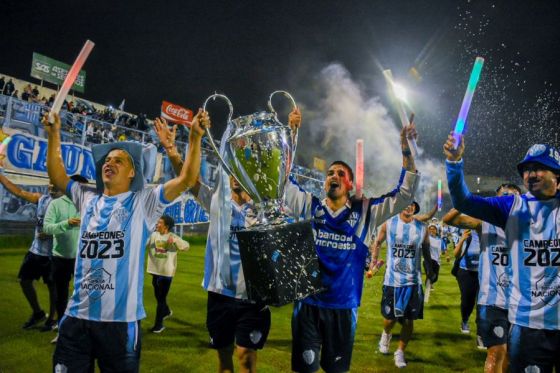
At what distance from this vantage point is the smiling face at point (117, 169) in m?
3.35

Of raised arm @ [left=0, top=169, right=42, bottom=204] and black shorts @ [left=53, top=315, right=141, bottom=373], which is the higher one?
raised arm @ [left=0, top=169, right=42, bottom=204]

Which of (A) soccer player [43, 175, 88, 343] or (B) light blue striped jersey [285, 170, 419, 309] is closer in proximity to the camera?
(B) light blue striped jersey [285, 170, 419, 309]

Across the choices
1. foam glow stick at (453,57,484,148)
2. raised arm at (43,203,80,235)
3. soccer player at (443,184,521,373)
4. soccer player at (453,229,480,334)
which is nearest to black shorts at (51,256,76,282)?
raised arm at (43,203,80,235)

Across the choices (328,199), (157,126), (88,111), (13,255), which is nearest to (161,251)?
(328,199)

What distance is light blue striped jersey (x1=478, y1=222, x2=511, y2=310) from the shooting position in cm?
510

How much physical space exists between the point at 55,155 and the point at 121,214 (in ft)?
2.29

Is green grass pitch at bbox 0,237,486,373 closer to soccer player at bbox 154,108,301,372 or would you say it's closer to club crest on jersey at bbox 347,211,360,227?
soccer player at bbox 154,108,301,372

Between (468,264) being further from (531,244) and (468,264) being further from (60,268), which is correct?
(60,268)

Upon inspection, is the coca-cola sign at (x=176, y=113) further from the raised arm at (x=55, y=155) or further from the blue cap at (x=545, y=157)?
the blue cap at (x=545, y=157)

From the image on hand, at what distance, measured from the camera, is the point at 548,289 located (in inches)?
125

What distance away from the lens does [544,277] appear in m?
3.20

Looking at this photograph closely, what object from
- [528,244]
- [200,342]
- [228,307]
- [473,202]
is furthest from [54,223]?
[528,244]

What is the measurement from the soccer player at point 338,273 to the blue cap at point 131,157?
1.49 metres

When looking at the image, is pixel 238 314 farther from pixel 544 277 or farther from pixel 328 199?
pixel 544 277
